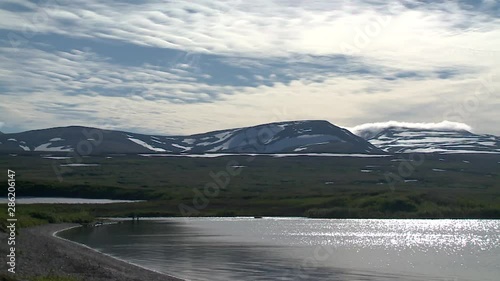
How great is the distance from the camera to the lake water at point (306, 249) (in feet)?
128

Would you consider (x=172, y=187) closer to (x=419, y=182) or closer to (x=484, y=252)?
(x=419, y=182)

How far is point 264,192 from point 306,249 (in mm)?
78218

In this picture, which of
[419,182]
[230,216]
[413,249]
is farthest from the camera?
[419,182]

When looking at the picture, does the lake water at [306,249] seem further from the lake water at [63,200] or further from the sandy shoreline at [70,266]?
the lake water at [63,200]

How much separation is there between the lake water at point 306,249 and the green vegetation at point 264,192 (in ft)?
49.0

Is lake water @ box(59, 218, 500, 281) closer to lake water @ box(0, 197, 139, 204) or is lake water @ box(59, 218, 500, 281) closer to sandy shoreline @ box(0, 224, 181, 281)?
sandy shoreline @ box(0, 224, 181, 281)

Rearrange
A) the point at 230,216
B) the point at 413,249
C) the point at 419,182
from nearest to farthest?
the point at 413,249
the point at 230,216
the point at 419,182

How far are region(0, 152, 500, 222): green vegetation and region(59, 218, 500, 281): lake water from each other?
49.0 ft

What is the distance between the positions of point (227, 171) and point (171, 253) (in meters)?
147

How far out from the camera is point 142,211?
103 m

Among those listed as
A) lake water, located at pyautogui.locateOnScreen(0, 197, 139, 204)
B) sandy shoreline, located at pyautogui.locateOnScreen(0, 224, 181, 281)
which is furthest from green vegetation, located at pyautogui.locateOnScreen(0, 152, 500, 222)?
sandy shoreline, located at pyautogui.locateOnScreen(0, 224, 181, 281)

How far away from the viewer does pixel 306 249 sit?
174 feet

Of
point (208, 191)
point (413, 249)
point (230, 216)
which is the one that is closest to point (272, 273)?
point (413, 249)

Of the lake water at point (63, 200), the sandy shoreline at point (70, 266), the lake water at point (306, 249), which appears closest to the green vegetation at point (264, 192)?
the lake water at point (63, 200)
